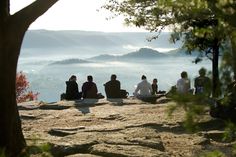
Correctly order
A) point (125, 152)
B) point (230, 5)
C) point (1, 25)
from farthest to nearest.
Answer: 1. point (125, 152)
2. point (1, 25)
3. point (230, 5)

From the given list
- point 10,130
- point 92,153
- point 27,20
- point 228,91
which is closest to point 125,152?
point 92,153

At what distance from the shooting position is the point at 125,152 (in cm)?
1088

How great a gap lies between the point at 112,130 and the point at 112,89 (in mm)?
9584

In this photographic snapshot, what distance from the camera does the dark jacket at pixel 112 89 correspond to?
23745mm

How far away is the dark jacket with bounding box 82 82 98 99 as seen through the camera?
23.3 m

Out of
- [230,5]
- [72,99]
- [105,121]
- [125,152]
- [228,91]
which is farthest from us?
[72,99]

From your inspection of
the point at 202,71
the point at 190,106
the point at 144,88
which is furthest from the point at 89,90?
the point at 190,106

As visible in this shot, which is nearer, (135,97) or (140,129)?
(140,129)

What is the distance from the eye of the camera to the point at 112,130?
47.1 ft

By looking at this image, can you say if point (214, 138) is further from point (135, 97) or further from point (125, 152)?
point (135, 97)

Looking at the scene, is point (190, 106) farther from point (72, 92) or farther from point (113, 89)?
point (113, 89)

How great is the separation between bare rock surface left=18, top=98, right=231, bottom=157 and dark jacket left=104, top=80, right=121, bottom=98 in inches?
73.2

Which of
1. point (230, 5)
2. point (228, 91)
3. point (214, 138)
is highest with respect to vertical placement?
point (230, 5)

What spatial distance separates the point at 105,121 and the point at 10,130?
661 cm
